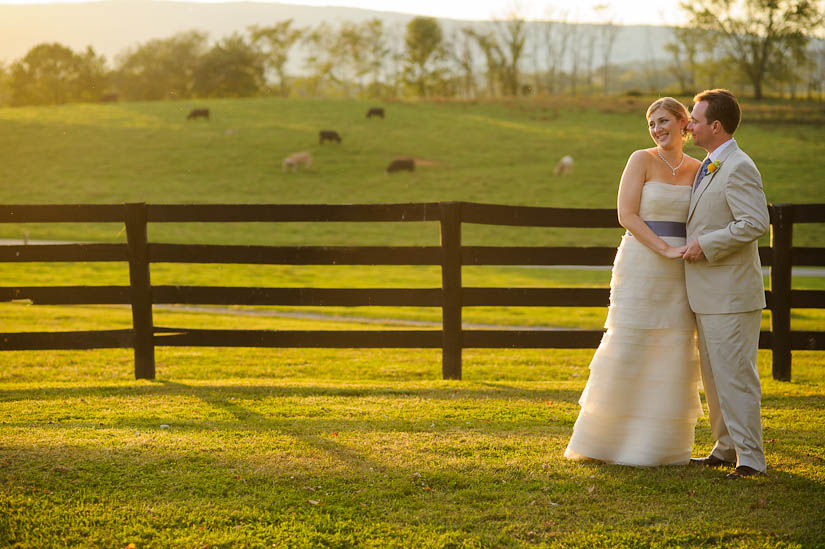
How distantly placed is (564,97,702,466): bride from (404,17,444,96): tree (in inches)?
3009

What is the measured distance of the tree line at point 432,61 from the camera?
55156 mm

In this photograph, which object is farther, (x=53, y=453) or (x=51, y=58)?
(x=51, y=58)

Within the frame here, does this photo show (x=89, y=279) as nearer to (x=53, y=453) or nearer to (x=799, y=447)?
(x=53, y=453)

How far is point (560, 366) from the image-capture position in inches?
371

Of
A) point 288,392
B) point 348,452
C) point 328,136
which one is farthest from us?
point 328,136

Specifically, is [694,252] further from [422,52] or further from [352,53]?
[352,53]

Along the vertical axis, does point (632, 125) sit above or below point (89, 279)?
above

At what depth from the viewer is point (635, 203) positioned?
472 centimetres

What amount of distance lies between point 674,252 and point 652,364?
0.70 meters

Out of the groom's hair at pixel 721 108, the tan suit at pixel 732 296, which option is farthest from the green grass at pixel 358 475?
the groom's hair at pixel 721 108

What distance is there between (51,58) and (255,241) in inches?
2250

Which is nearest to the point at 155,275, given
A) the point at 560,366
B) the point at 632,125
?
the point at 560,366

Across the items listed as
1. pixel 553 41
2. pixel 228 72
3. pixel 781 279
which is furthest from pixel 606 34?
pixel 781 279

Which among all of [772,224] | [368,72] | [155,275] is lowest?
[155,275]
